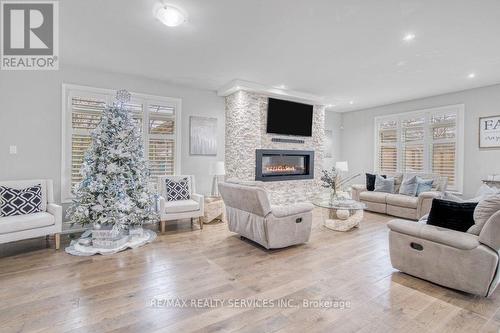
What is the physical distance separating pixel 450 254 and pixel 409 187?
3.64 metres

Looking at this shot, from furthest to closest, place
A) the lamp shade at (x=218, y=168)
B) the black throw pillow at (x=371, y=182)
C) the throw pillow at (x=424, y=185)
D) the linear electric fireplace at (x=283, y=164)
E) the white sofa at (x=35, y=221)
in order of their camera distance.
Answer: the black throw pillow at (x=371, y=182) < the linear electric fireplace at (x=283, y=164) < the throw pillow at (x=424, y=185) < the lamp shade at (x=218, y=168) < the white sofa at (x=35, y=221)

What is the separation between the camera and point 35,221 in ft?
11.2

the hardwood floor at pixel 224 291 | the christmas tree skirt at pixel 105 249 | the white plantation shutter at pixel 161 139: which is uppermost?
the white plantation shutter at pixel 161 139

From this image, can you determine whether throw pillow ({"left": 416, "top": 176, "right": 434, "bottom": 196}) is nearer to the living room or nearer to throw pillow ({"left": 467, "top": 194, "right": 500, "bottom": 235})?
the living room

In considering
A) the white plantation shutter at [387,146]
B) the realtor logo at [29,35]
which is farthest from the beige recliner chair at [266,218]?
the white plantation shutter at [387,146]

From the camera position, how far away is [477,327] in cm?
201

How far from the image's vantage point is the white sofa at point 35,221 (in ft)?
10.6

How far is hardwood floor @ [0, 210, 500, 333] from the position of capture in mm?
2020

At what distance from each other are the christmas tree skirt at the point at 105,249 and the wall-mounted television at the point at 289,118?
3537 mm

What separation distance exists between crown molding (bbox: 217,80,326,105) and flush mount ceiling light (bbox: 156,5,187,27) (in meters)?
2.43

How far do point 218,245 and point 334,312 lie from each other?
80.3 inches

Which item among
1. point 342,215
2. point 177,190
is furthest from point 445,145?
point 177,190

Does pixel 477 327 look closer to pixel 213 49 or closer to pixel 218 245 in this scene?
pixel 218 245

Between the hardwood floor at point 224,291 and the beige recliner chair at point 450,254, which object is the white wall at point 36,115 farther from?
the beige recliner chair at point 450,254
